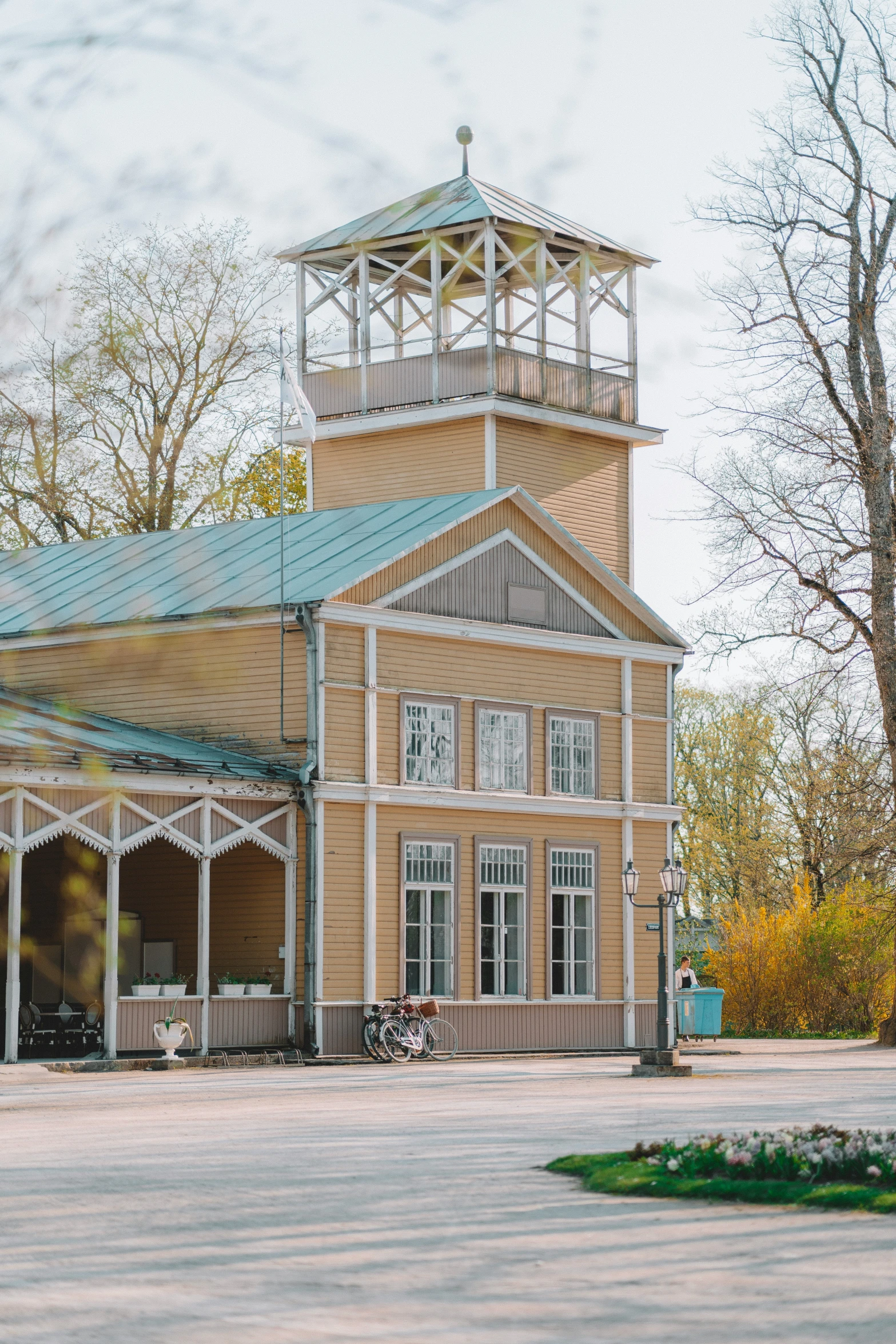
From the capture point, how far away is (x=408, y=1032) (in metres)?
26.3

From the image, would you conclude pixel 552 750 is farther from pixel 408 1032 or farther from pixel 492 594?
pixel 408 1032

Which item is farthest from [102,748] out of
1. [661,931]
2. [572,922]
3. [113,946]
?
[572,922]

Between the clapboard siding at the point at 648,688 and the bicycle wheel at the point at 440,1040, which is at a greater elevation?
the clapboard siding at the point at 648,688

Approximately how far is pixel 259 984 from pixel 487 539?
7.53 metres

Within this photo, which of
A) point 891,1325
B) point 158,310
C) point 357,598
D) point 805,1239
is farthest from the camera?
point 158,310

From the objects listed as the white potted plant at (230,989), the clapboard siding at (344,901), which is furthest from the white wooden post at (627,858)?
the white potted plant at (230,989)

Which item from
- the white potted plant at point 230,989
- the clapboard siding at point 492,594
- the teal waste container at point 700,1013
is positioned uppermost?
the clapboard siding at point 492,594

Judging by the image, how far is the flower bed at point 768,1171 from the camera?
1105 centimetres

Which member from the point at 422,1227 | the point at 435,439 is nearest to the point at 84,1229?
the point at 422,1227

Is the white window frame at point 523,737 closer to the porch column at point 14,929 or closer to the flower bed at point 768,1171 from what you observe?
the porch column at point 14,929

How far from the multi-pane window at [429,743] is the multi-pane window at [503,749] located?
0.60 m

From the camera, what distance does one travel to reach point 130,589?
3127cm

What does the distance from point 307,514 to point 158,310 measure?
802 centimetres

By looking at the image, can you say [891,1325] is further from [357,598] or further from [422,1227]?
[357,598]
